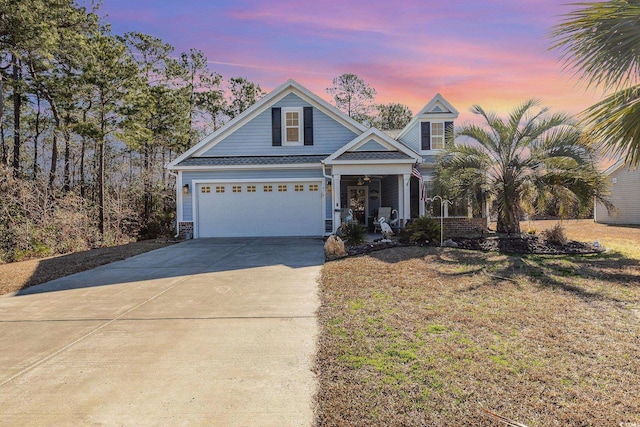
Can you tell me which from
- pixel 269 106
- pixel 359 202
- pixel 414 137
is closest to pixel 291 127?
pixel 269 106

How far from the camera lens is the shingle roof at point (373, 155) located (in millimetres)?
13992

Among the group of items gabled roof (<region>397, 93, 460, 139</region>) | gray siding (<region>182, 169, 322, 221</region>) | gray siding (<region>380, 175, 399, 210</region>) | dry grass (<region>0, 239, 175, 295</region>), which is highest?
gabled roof (<region>397, 93, 460, 139</region>)

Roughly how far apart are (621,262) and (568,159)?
3212 millimetres

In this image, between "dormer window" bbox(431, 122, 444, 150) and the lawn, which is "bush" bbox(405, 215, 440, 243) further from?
"dormer window" bbox(431, 122, 444, 150)

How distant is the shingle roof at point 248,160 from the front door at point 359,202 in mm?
3691

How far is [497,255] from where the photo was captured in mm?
9984

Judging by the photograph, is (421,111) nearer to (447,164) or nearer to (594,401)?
(447,164)

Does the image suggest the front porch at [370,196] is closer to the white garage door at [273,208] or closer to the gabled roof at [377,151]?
the white garage door at [273,208]

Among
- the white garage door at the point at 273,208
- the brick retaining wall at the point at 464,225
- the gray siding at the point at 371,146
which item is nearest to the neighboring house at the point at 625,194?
the brick retaining wall at the point at 464,225

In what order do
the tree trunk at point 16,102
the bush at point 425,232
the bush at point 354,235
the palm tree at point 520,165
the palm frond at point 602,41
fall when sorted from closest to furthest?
the palm frond at point 602,41
the palm tree at point 520,165
the bush at point 354,235
the bush at point 425,232
the tree trunk at point 16,102

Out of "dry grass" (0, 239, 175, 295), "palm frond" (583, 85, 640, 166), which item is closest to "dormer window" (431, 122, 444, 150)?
"palm frond" (583, 85, 640, 166)

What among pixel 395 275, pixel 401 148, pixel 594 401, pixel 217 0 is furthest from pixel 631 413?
pixel 401 148

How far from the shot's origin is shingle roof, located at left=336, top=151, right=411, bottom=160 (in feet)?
45.9

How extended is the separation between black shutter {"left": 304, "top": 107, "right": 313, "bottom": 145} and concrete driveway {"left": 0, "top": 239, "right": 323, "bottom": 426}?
29.0ft
